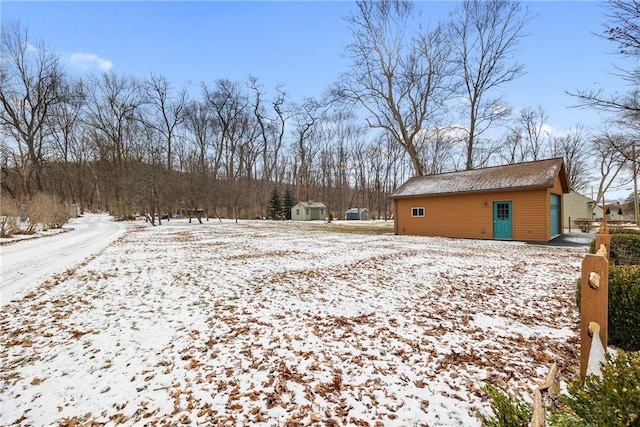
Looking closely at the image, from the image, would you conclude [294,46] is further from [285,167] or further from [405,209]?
[285,167]

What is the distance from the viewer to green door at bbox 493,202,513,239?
1318cm

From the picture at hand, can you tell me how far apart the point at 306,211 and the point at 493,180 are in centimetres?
2817

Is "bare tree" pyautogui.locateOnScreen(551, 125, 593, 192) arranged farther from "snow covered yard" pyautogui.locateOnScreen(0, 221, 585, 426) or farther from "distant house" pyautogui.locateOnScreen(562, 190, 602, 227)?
"snow covered yard" pyautogui.locateOnScreen(0, 221, 585, 426)

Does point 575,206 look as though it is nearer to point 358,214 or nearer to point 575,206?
point 575,206

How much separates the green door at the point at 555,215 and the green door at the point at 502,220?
196cm

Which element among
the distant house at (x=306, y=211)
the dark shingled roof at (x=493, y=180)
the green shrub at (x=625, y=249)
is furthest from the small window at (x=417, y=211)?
the distant house at (x=306, y=211)

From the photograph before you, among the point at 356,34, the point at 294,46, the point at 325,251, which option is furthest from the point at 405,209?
the point at 356,34

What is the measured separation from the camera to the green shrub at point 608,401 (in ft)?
3.50

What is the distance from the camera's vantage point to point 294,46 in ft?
47.5

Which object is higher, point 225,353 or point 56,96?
point 56,96

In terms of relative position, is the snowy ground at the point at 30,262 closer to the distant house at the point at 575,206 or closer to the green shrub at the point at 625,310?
the green shrub at the point at 625,310

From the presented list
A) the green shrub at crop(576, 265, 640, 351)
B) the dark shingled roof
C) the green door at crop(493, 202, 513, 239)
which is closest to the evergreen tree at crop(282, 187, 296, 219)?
the dark shingled roof

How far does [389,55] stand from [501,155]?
77.6 feet

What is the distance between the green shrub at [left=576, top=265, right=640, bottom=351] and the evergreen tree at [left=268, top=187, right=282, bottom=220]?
37.3m
